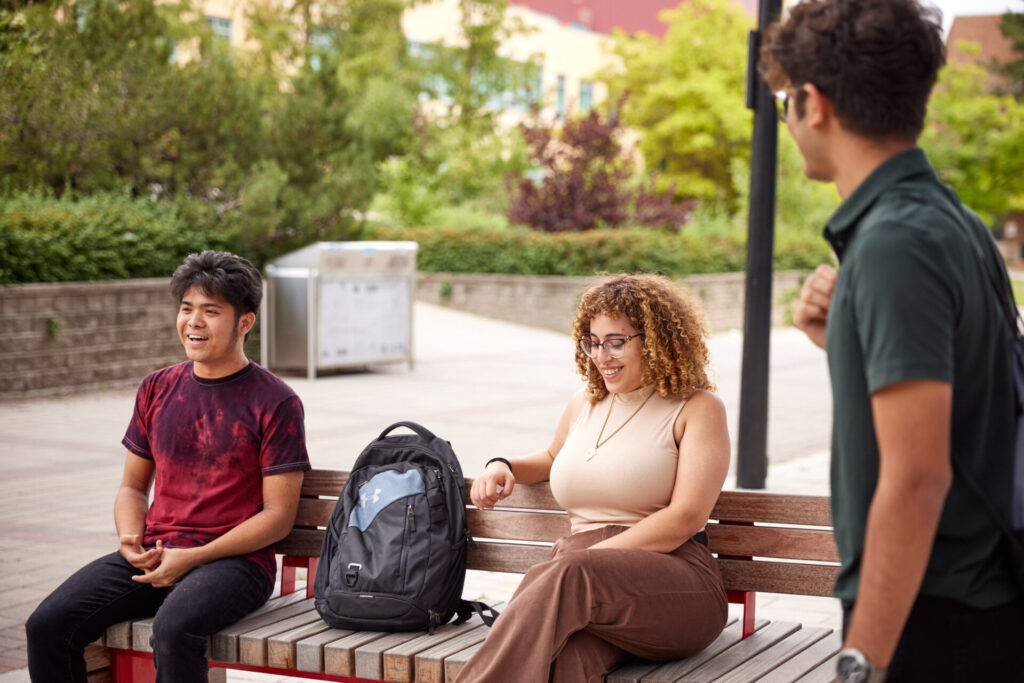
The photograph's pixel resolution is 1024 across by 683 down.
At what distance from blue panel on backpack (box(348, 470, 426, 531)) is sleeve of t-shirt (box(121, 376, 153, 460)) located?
0.67 m

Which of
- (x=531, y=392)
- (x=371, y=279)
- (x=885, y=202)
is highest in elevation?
(x=885, y=202)

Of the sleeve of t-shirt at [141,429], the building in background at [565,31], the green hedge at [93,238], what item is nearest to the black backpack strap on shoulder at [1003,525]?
the sleeve of t-shirt at [141,429]

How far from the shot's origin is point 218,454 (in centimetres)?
363

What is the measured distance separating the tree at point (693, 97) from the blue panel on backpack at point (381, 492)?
34119 millimetres

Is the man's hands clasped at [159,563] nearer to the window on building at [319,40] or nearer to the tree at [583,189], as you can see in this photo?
the tree at [583,189]

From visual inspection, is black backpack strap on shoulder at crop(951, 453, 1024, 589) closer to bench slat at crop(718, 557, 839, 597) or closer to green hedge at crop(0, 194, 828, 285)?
bench slat at crop(718, 557, 839, 597)

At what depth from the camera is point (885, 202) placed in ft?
5.83

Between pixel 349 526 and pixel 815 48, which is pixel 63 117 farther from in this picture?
pixel 815 48

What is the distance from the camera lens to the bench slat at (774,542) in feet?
11.3

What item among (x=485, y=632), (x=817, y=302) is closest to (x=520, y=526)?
(x=485, y=632)

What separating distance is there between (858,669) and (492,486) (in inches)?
73.4

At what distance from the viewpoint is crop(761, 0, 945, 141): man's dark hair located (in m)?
1.78

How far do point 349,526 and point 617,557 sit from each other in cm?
87

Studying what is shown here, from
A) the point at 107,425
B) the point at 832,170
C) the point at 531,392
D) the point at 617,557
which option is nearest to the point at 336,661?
the point at 617,557
